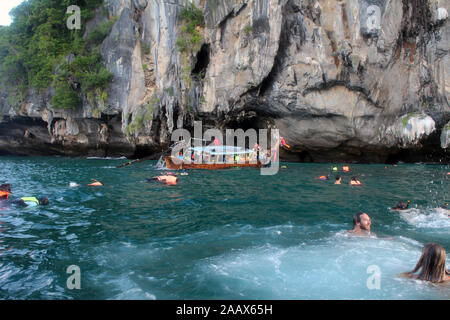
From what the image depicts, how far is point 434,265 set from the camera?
13.3 feet

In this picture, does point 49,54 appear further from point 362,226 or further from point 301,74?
point 362,226

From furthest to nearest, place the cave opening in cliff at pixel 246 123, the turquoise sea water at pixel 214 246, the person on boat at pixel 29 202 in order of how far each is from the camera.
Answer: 1. the cave opening in cliff at pixel 246 123
2. the person on boat at pixel 29 202
3. the turquoise sea water at pixel 214 246

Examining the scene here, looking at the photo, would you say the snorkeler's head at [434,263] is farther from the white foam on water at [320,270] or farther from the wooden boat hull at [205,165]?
the wooden boat hull at [205,165]

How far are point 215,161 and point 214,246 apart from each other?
56.4 ft

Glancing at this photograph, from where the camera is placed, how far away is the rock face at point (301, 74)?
2042 cm

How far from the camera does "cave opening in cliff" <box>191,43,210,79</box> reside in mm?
23938

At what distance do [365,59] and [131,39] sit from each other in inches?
743

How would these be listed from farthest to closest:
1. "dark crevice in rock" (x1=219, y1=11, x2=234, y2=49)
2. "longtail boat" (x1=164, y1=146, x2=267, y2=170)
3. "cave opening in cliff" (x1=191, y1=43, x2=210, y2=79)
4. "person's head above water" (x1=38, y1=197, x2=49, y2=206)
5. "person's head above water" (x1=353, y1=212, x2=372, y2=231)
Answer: "cave opening in cliff" (x1=191, y1=43, x2=210, y2=79), "dark crevice in rock" (x1=219, y1=11, x2=234, y2=49), "longtail boat" (x1=164, y1=146, x2=267, y2=170), "person's head above water" (x1=38, y1=197, x2=49, y2=206), "person's head above water" (x1=353, y1=212, x2=372, y2=231)

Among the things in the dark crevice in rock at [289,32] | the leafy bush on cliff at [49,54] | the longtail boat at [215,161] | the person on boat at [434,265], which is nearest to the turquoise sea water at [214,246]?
the person on boat at [434,265]

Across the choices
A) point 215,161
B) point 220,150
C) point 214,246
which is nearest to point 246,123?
point 220,150

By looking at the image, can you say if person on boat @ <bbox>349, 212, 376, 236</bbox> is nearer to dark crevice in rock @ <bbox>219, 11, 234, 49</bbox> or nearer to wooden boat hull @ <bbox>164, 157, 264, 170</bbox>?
wooden boat hull @ <bbox>164, 157, 264, 170</bbox>

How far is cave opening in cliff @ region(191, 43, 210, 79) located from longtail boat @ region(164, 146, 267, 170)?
571 cm

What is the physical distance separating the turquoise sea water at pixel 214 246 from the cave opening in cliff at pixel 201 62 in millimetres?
15043

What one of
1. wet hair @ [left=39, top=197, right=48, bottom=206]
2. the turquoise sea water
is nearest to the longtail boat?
the turquoise sea water
